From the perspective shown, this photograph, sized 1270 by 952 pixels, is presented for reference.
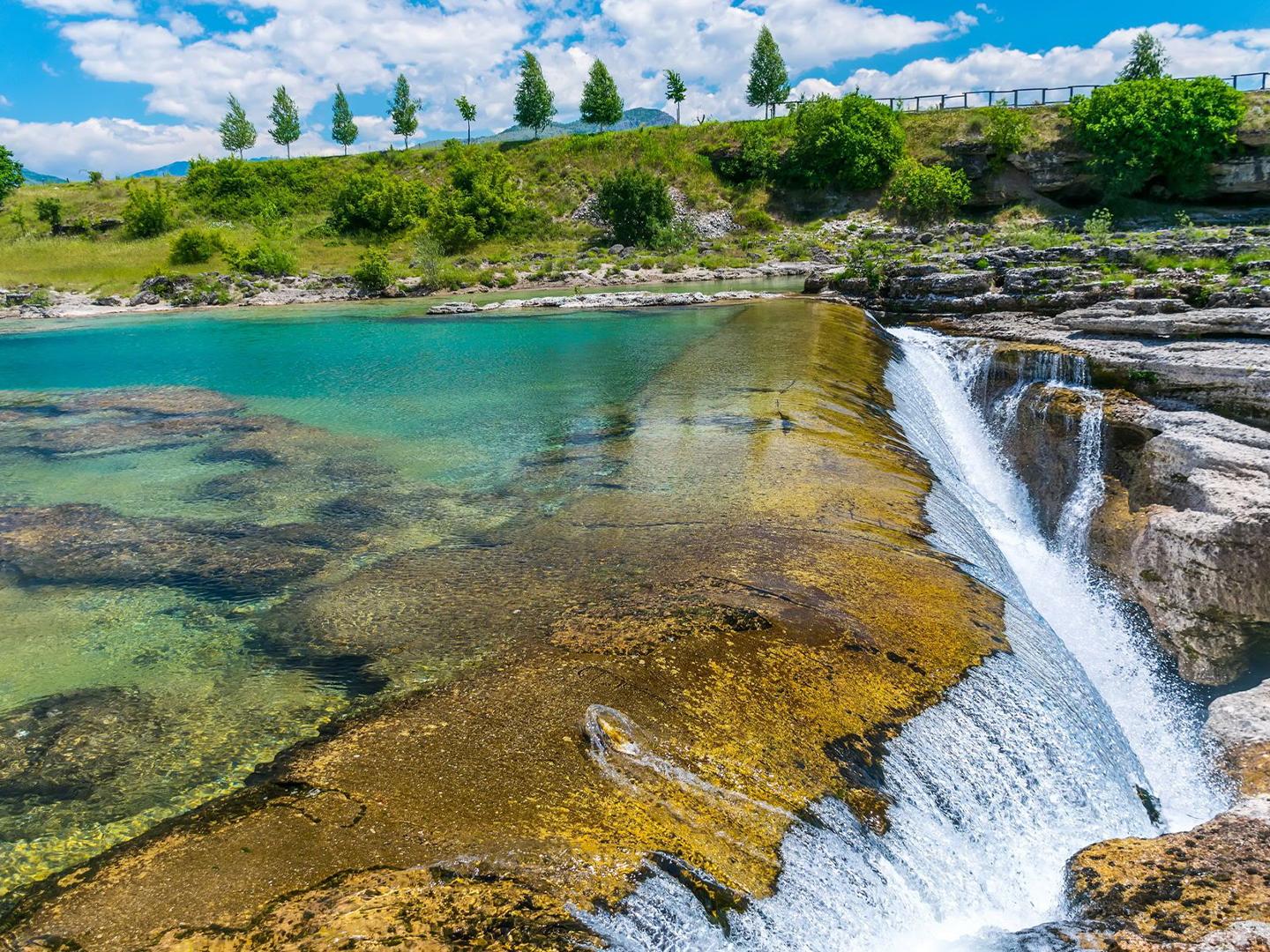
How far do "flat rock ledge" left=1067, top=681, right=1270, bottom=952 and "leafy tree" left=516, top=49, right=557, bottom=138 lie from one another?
7649 centimetres

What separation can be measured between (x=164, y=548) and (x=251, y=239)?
2080 inches

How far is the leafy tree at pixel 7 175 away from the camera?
59.8 m

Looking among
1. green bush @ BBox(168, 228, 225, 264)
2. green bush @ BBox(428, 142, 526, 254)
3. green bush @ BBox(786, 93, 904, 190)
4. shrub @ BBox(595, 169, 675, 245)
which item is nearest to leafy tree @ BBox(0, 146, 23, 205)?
green bush @ BBox(168, 228, 225, 264)

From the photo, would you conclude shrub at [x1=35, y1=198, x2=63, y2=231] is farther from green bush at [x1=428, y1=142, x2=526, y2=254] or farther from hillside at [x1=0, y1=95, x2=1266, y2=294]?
green bush at [x1=428, y1=142, x2=526, y2=254]

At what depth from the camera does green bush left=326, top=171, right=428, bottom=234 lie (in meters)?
57.3

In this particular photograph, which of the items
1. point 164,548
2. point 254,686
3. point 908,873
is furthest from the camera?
point 164,548

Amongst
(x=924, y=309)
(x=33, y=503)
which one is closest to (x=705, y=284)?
(x=924, y=309)

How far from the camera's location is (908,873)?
525 cm

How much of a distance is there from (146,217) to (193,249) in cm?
887

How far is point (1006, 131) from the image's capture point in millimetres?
54219

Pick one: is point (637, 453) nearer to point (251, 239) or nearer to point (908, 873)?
point (908, 873)

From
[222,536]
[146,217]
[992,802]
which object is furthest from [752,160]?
[992,802]

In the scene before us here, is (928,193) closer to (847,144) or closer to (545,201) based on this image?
(847,144)

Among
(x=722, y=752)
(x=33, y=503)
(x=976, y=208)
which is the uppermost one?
(x=976, y=208)
